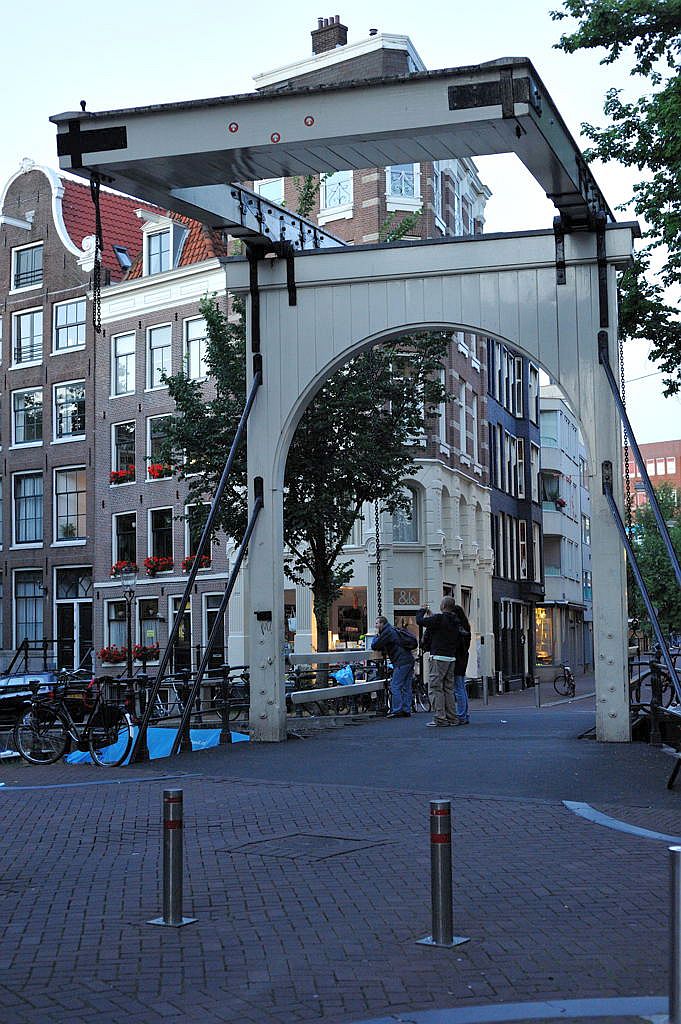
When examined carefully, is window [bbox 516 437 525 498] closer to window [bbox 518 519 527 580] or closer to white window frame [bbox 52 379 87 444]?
window [bbox 518 519 527 580]

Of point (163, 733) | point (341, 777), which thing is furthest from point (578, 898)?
point (163, 733)

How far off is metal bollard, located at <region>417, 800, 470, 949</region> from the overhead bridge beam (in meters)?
6.91

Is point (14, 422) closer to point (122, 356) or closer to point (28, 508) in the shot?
point (28, 508)

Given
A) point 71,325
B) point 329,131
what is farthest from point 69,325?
point 329,131

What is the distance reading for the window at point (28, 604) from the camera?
42.3 meters

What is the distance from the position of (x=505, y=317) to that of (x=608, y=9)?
666cm

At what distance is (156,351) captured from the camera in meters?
39.9

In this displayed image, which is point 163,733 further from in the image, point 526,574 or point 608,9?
point 526,574

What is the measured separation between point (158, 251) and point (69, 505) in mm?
8590

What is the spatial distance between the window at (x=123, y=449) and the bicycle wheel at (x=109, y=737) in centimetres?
2589

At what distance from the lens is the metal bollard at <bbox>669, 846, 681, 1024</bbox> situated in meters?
4.80

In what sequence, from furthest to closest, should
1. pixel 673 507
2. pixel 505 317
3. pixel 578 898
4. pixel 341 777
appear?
1. pixel 673 507
2. pixel 505 317
3. pixel 341 777
4. pixel 578 898

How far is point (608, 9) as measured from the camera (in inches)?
745

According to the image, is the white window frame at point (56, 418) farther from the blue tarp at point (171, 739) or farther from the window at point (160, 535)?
the blue tarp at point (171, 739)
